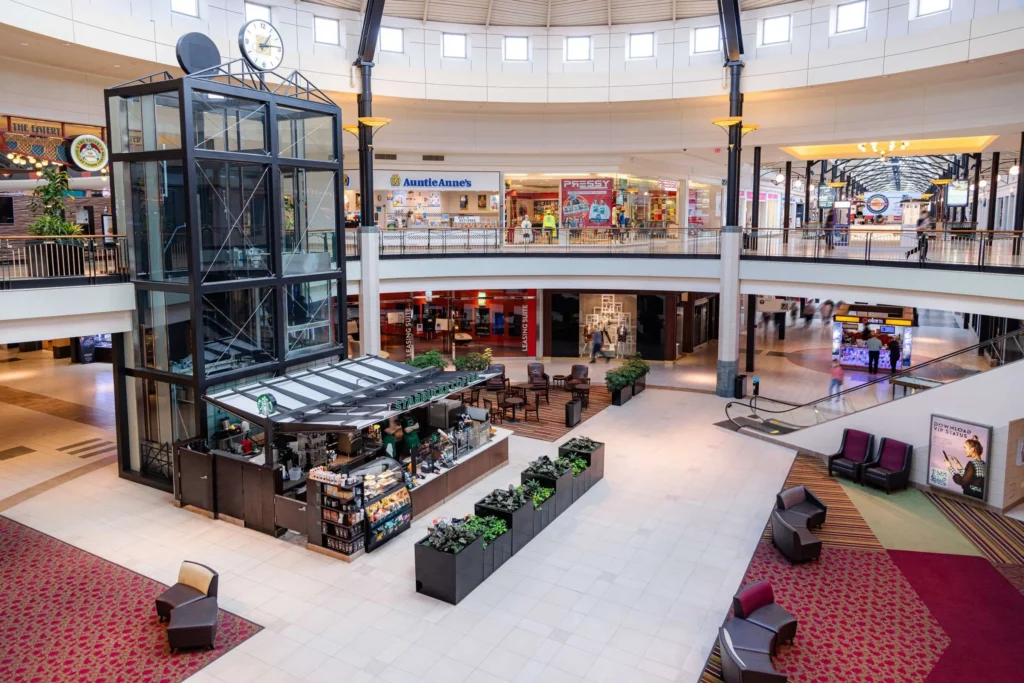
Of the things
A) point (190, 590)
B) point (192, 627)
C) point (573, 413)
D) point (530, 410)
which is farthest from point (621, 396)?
point (192, 627)

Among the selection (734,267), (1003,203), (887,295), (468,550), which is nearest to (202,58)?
(468,550)

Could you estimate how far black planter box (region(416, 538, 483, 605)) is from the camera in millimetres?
10703

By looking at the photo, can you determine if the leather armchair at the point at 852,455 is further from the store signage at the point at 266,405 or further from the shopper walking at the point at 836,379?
the store signage at the point at 266,405

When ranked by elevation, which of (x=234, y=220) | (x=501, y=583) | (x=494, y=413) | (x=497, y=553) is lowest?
(x=501, y=583)

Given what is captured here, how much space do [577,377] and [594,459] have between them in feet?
25.6

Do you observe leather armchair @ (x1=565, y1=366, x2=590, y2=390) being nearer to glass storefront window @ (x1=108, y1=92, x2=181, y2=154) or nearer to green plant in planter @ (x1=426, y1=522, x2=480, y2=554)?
green plant in planter @ (x1=426, y1=522, x2=480, y2=554)

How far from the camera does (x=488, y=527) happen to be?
11812 mm

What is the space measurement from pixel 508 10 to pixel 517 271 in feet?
30.3

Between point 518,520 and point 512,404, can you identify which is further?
point 512,404

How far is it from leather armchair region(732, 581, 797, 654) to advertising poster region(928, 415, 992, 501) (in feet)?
24.6

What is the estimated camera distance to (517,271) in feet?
82.4

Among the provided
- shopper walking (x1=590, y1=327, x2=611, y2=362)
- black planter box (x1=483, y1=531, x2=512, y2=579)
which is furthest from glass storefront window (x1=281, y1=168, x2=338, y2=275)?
shopper walking (x1=590, y1=327, x2=611, y2=362)

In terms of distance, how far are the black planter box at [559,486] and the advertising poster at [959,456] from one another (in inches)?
319

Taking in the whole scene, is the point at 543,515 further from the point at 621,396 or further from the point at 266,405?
the point at 621,396
